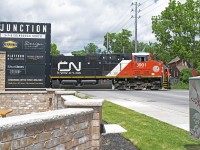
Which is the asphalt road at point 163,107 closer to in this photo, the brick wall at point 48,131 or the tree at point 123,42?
the brick wall at point 48,131

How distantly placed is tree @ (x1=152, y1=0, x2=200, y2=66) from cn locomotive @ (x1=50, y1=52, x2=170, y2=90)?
20572mm

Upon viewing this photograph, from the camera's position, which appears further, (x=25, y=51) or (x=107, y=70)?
(x=107, y=70)

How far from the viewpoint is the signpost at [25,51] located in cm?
2378

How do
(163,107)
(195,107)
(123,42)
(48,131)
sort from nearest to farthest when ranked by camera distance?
(48,131)
(195,107)
(163,107)
(123,42)

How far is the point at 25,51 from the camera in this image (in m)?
26.8

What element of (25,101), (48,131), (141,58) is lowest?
(25,101)

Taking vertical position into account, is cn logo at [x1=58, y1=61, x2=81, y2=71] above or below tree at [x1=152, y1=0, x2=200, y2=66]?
below

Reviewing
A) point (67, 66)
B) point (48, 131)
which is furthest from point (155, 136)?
point (67, 66)

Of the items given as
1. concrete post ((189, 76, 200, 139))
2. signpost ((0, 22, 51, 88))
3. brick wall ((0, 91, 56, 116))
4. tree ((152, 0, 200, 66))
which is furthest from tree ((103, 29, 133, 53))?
concrete post ((189, 76, 200, 139))

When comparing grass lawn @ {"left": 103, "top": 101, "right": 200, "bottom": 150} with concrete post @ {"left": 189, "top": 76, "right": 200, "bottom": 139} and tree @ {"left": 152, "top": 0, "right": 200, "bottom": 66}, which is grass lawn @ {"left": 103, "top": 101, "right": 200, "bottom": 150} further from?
tree @ {"left": 152, "top": 0, "right": 200, "bottom": 66}

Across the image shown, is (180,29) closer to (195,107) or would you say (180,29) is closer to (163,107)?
(163,107)

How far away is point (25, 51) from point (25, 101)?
12215mm

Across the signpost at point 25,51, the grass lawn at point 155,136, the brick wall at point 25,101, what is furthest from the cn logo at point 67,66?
the grass lawn at point 155,136

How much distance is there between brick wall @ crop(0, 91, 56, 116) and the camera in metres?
14.8
